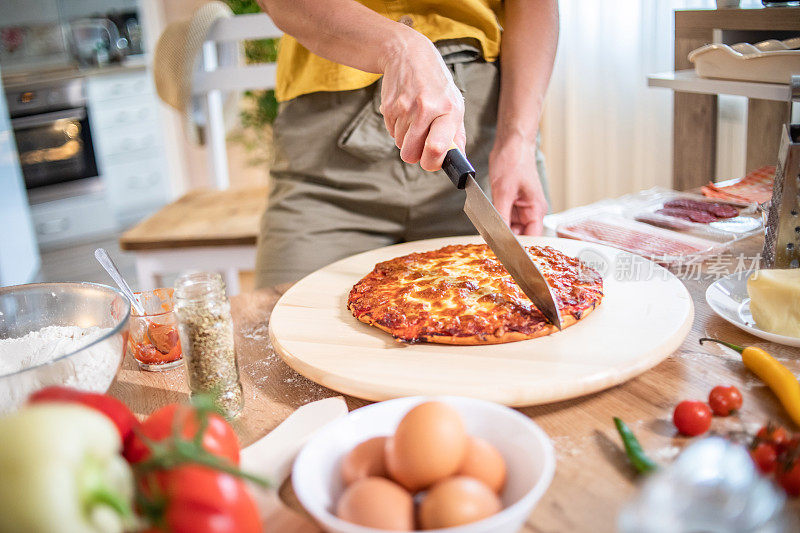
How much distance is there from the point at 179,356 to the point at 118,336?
267mm

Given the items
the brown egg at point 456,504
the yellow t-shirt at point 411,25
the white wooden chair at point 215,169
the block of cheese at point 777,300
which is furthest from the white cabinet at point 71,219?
the brown egg at point 456,504

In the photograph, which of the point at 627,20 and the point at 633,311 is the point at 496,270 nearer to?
the point at 633,311

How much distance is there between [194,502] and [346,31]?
109cm

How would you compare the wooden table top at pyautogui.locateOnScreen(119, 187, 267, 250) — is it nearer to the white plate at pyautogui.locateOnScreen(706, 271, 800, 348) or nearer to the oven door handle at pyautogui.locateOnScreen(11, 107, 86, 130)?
the white plate at pyautogui.locateOnScreen(706, 271, 800, 348)

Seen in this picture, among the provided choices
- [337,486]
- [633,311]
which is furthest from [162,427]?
[633,311]

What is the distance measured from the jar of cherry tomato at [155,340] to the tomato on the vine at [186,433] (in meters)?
0.45

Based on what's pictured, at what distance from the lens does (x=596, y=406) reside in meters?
0.96

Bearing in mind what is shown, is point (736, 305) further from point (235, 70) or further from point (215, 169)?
point (215, 169)

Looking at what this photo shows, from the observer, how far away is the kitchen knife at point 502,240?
1083mm

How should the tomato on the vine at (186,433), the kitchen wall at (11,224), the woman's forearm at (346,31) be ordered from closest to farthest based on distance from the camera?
the tomato on the vine at (186,433) → the woman's forearm at (346,31) → the kitchen wall at (11,224)

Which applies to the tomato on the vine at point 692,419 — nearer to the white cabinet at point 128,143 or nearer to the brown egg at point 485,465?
the brown egg at point 485,465

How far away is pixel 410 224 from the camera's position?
179 centimetres

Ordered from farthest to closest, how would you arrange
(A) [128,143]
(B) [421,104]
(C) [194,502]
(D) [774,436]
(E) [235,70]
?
(A) [128,143], (E) [235,70], (B) [421,104], (D) [774,436], (C) [194,502]

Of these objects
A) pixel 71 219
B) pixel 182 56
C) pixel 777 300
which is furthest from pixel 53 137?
pixel 777 300
